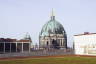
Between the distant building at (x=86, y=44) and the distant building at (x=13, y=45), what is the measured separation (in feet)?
216

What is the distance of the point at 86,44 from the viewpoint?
101250 millimetres

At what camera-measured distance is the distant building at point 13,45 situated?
539 feet

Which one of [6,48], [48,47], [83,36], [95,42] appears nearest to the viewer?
[95,42]

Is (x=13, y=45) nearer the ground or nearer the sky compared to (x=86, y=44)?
nearer the ground

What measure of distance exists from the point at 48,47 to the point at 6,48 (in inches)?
1364

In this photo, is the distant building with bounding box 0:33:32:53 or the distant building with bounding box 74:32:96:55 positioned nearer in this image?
the distant building with bounding box 74:32:96:55

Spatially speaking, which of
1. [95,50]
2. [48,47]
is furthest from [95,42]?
[48,47]

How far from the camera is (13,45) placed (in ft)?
552

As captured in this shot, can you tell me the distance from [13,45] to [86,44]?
251ft

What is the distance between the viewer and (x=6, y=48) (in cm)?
16575

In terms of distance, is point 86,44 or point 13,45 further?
point 13,45

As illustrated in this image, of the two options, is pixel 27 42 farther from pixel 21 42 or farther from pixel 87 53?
pixel 87 53

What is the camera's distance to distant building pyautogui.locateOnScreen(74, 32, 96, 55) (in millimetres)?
97037

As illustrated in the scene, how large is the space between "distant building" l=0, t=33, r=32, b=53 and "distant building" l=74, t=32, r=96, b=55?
6593 cm
